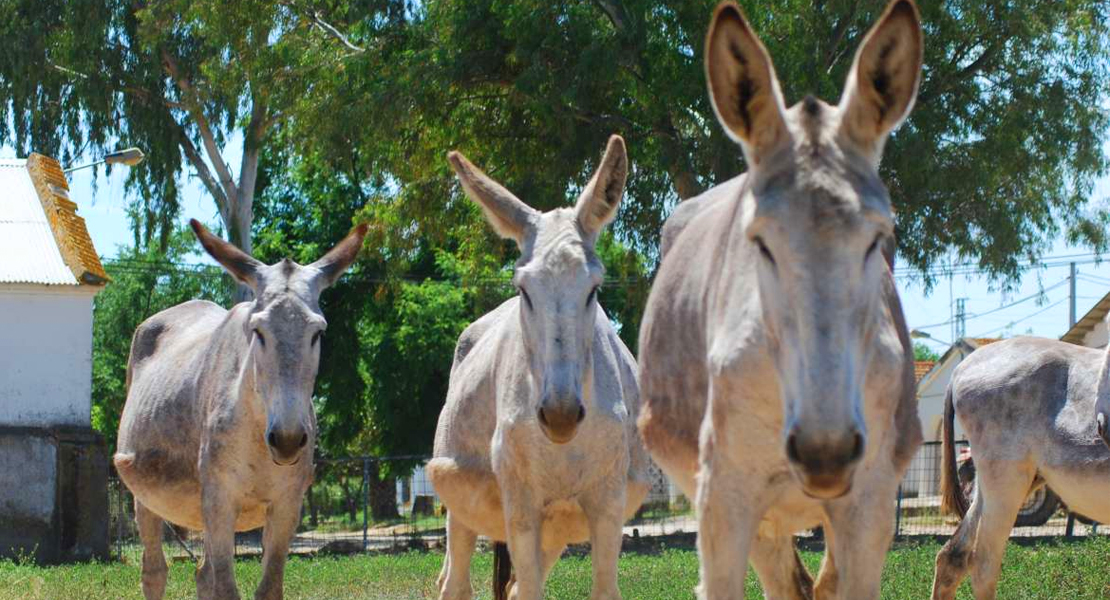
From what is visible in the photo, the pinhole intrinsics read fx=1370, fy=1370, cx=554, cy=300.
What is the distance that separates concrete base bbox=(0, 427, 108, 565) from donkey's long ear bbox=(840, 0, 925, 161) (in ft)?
62.6

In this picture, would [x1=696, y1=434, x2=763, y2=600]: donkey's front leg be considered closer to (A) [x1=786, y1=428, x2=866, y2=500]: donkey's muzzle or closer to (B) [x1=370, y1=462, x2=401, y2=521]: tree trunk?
(A) [x1=786, y1=428, x2=866, y2=500]: donkey's muzzle

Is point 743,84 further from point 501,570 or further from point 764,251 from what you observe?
point 501,570

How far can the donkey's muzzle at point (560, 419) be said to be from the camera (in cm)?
576

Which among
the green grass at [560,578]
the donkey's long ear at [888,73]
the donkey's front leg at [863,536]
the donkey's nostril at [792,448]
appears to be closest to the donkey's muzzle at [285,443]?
the green grass at [560,578]

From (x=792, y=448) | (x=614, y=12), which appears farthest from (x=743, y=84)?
(x=614, y=12)

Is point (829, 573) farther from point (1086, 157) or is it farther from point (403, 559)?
point (1086, 157)

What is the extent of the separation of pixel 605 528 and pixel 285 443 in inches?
76.8

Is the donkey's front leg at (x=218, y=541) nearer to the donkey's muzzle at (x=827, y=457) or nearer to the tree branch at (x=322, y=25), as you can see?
the donkey's muzzle at (x=827, y=457)

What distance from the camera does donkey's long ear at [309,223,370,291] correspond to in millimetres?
8555

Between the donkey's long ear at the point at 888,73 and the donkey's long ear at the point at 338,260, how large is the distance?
17.9ft

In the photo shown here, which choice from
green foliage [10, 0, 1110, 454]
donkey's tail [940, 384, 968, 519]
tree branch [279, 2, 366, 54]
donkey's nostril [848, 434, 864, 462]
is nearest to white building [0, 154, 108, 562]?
green foliage [10, 0, 1110, 454]

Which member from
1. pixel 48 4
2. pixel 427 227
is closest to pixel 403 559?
pixel 427 227

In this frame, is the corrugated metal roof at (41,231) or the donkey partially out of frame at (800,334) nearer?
the donkey partially out of frame at (800,334)

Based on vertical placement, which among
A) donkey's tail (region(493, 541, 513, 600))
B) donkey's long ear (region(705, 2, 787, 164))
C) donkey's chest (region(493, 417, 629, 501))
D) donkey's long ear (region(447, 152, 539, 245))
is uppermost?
donkey's long ear (region(447, 152, 539, 245))
